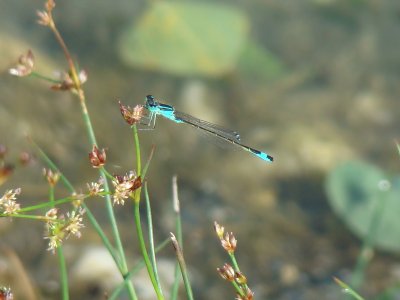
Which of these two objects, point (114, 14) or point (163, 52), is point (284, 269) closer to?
point (163, 52)

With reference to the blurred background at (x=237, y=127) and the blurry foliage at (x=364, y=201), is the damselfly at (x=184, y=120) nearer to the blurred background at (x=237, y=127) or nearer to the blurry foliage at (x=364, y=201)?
the blurred background at (x=237, y=127)

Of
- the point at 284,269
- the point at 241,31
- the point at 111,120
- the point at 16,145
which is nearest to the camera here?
the point at 284,269

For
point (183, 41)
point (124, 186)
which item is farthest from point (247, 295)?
point (183, 41)

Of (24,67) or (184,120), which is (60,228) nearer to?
(24,67)

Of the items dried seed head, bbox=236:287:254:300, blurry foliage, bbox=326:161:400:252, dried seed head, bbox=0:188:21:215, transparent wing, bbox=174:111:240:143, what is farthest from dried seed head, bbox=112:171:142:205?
blurry foliage, bbox=326:161:400:252

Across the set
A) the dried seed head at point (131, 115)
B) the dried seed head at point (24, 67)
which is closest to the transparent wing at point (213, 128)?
the dried seed head at point (24, 67)

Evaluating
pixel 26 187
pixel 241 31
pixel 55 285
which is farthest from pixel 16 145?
pixel 241 31

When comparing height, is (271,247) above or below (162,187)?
below
